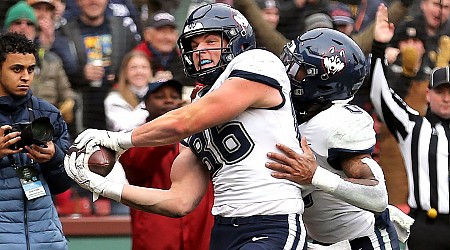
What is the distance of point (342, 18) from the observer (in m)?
7.84

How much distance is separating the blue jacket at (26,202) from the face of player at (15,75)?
53mm

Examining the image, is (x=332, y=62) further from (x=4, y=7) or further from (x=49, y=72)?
(x=4, y=7)

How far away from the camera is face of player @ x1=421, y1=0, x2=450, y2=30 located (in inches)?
312

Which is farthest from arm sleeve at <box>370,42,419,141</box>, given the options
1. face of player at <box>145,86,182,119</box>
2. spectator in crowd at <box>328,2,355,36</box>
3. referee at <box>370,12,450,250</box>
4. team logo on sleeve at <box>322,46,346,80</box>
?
team logo on sleeve at <box>322,46,346,80</box>

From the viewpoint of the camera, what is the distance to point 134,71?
7.43 metres

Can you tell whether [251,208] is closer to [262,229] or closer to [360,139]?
[262,229]

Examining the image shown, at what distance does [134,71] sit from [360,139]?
124 inches

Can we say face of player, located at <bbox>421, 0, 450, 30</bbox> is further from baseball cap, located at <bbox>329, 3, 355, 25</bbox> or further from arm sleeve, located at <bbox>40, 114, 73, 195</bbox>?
arm sleeve, located at <bbox>40, 114, 73, 195</bbox>

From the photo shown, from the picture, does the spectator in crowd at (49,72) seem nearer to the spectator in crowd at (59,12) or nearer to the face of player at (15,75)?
the spectator in crowd at (59,12)

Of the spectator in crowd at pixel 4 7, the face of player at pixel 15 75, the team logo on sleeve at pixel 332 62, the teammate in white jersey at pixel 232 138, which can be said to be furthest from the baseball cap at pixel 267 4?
the teammate in white jersey at pixel 232 138

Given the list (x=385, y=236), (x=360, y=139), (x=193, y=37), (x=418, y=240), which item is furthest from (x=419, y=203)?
(x=193, y=37)

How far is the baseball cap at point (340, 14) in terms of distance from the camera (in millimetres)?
7809

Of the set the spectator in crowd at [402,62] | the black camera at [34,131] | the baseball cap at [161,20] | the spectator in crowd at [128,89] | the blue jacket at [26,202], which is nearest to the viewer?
the black camera at [34,131]

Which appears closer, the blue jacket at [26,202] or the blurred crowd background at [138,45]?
the blue jacket at [26,202]
